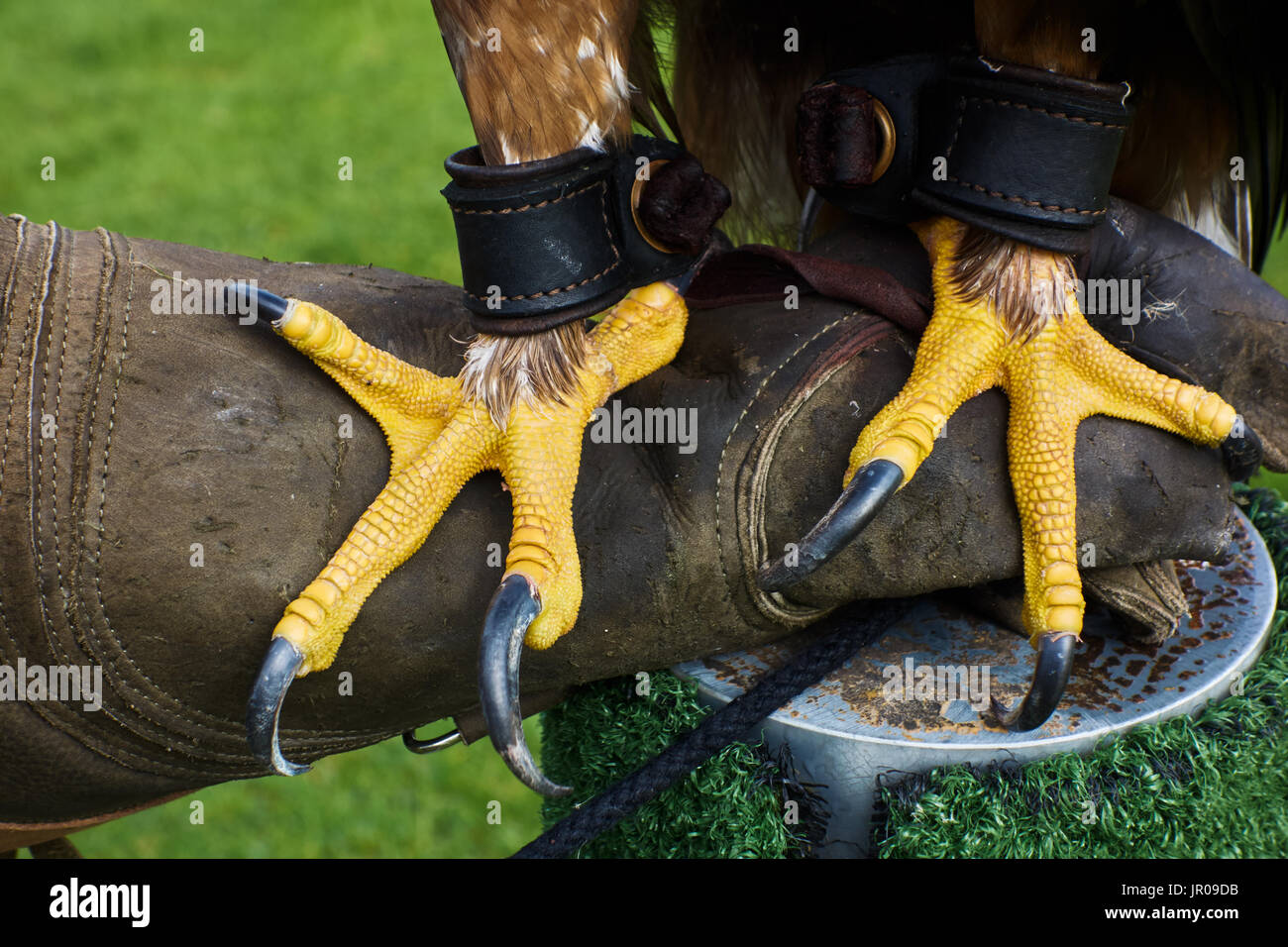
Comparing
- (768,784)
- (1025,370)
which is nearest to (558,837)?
(768,784)

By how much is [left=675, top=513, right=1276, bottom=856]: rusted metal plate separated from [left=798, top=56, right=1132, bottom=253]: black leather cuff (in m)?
0.39

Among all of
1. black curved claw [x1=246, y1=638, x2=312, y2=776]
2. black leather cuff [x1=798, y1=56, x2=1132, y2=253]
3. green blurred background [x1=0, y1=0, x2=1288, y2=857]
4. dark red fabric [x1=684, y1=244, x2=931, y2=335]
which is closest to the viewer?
black curved claw [x1=246, y1=638, x2=312, y2=776]

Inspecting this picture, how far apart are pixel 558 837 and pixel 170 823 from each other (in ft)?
5.42

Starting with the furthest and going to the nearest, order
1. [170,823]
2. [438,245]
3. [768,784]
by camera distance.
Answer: [438,245] < [170,823] < [768,784]

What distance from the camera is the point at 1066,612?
963 mm

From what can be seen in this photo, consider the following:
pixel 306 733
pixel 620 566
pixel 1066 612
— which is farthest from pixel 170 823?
pixel 1066 612

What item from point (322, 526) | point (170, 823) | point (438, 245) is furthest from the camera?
point (438, 245)

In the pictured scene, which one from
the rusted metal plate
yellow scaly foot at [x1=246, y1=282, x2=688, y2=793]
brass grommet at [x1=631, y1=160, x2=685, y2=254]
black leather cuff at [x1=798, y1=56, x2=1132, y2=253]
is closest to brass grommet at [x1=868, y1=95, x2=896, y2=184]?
black leather cuff at [x1=798, y1=56, x2=1132, y2=253]

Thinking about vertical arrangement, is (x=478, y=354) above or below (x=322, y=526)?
above

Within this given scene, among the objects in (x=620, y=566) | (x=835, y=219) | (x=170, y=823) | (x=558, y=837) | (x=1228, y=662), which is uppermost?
(x=835, y=219)

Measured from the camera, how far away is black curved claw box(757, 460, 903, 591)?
91cm

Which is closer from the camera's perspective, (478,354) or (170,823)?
(478,354)

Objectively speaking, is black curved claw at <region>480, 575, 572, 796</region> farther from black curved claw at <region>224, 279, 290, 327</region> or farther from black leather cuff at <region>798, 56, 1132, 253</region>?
black leather cuff at <region>798, 56, 1132, 253</region>

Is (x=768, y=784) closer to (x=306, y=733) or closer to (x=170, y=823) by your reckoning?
(x=306, y=733)
